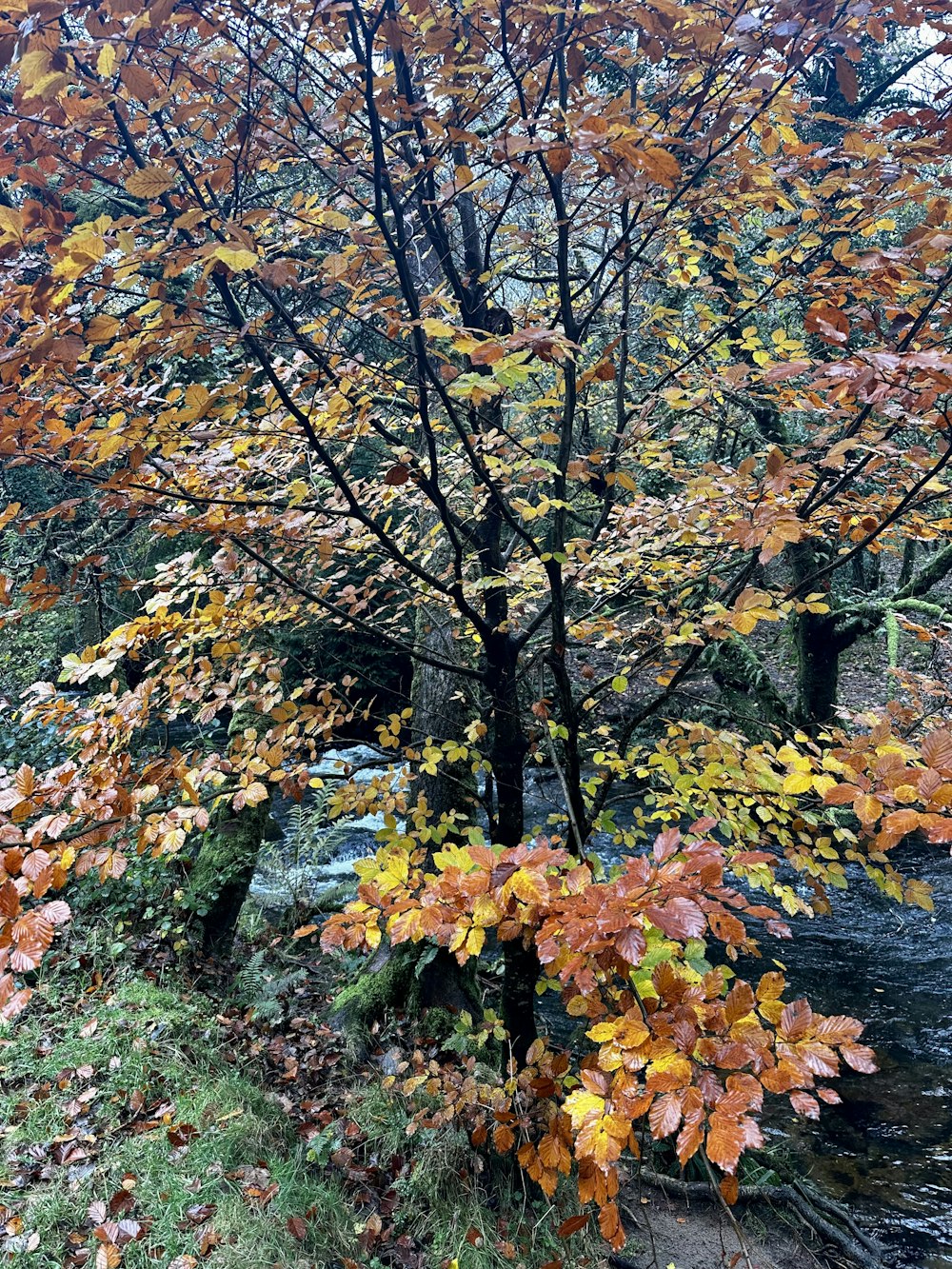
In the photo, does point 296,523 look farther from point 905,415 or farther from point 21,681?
point 21,681

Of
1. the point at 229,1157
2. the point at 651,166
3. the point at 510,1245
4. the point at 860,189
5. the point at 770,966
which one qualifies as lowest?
the point at 770,966

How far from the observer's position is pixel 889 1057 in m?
5.27

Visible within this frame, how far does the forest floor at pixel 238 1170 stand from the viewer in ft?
8.87

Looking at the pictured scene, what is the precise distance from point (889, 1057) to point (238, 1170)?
4.66 m

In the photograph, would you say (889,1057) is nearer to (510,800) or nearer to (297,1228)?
(510,800)

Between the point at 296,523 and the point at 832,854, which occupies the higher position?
the point at 296,523

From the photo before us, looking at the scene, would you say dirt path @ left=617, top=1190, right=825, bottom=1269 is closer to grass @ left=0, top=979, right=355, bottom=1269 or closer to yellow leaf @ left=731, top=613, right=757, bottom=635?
grass @ left=0, top=979, right=355, bottom=1269

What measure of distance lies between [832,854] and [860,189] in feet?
7.98

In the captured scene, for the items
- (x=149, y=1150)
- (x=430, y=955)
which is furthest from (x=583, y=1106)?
(x=430, y=955)

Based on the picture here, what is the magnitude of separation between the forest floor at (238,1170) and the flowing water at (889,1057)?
891 millimetres

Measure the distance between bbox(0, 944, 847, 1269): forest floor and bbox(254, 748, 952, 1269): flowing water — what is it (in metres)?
0.89

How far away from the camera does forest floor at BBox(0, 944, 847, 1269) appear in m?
2.71

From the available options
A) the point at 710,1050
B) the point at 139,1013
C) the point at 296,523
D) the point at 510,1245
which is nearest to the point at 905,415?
the point at 710,1050

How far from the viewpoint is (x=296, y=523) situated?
2.63 metres
